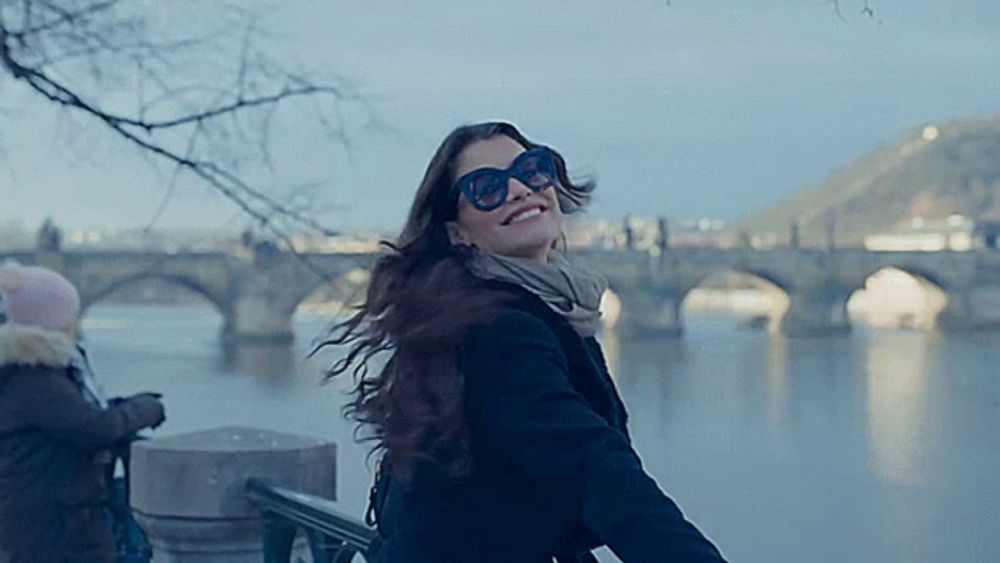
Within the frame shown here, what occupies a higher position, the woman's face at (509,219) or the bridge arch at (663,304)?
the woman's face at (509,219)

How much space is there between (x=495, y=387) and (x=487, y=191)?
0.64 feet

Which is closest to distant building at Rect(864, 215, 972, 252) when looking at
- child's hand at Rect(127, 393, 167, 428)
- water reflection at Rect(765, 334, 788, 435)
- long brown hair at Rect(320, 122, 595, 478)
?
water reflection at Rect(765, 334, 788, 435)

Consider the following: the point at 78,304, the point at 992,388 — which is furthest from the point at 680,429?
the point at 78,304

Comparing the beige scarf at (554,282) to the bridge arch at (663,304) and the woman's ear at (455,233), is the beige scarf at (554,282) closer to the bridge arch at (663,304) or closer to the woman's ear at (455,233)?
the woman's ear at (455,233)

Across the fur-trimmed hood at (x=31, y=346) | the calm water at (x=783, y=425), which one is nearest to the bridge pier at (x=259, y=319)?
the calm water at (x=783, y=425)

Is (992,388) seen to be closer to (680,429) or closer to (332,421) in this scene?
(680,429)

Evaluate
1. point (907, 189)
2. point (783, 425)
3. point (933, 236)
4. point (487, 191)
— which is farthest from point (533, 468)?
point (907, 189)

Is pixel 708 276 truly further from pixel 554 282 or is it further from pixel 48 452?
pixel 554 282

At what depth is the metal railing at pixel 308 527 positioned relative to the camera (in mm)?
2129

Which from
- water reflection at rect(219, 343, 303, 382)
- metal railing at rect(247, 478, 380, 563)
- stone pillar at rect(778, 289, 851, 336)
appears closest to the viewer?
metal railing at rect(247, 478, 380, 563)

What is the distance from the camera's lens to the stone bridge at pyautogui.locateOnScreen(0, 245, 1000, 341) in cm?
3819

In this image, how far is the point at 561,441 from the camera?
110 centimetres

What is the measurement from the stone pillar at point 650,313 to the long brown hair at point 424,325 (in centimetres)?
4166

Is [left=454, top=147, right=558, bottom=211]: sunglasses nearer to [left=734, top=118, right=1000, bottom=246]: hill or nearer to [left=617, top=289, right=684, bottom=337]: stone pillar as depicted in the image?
[left=617, top=289, right=684, bottom=337]: stone pillar
